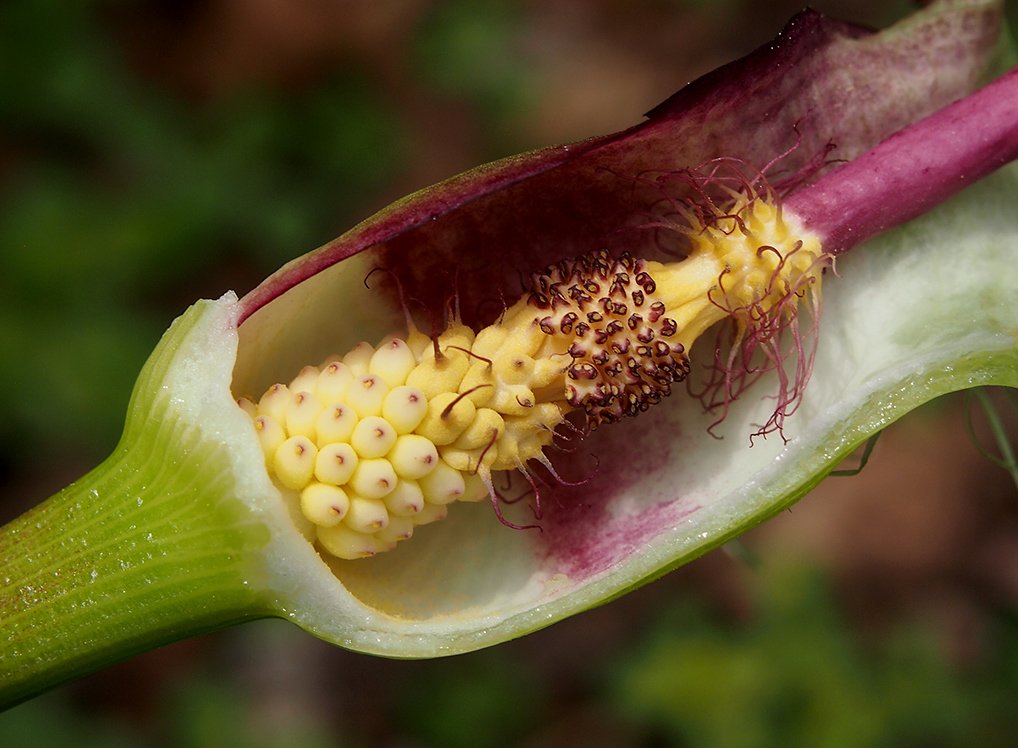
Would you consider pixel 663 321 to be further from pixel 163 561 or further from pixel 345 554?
pixel 163 561

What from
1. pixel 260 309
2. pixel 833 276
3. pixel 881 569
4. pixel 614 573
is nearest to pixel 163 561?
pixel 260 309

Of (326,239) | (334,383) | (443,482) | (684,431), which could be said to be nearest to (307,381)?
(334,383)

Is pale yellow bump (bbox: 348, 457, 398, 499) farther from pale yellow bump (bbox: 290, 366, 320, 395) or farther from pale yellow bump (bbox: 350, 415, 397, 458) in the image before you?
pale yellow bump (bbox: 290, 366, 320, 395)

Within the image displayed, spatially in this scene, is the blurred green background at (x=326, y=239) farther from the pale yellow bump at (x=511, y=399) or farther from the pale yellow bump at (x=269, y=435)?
the pale yellow bump at (x=511, y=399)

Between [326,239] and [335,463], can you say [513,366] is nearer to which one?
[335,463]

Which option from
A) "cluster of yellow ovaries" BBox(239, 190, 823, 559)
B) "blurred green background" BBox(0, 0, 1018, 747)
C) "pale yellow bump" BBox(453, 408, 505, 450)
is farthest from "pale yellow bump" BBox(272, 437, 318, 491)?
"blurred green background" BBox(0, 0, 1018, 747)

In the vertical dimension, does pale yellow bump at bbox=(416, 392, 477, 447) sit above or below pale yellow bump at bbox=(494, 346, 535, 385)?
below
